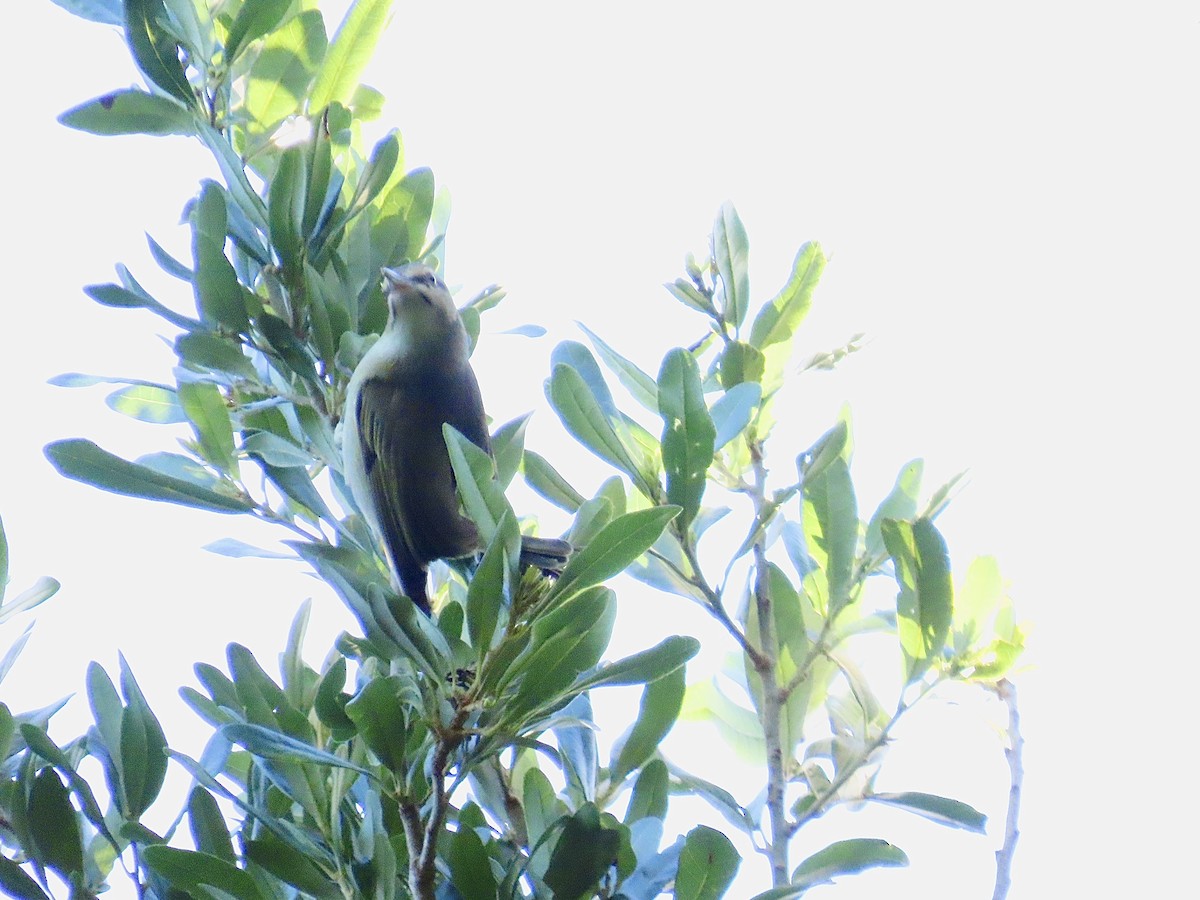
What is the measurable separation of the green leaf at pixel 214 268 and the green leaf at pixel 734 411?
67cm

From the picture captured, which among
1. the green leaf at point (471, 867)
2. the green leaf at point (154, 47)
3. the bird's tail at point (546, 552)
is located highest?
the green leaf at point (154, 47)

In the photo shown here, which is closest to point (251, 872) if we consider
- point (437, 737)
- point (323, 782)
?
point (323, 782)

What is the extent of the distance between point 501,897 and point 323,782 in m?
0.27

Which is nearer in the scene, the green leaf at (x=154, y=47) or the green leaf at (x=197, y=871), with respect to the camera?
the green leaf at (x=197, y=871)

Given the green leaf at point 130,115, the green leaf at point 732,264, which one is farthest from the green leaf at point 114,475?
the green leaf at point 732,264

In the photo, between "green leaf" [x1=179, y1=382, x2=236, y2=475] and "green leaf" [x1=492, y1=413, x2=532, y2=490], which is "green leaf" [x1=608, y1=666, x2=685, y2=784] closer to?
"green leaf" [x1=492, y1=413, x2=532, y2=490]

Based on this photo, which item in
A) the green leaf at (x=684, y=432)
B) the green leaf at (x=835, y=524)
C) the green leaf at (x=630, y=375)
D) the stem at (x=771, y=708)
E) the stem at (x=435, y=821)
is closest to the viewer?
the stem at (x=435, y=821)

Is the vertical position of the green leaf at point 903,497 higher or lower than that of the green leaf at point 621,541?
higher

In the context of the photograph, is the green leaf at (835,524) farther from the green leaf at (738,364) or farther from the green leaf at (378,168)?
the green leaf at (378,168)

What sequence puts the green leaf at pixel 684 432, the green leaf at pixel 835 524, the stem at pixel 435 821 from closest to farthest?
1. the stem at pixel 435 821
2. the green leaf at pixel 684 432
3. the green leaf at pixel 835 524

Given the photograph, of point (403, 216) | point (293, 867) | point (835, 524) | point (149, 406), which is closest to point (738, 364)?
point (835, 524)

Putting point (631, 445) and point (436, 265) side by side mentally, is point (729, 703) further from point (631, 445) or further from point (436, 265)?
point (436, 265)

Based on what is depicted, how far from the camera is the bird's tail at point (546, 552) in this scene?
1.38m

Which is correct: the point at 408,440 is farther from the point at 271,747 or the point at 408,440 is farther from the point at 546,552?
the point at 271,747
